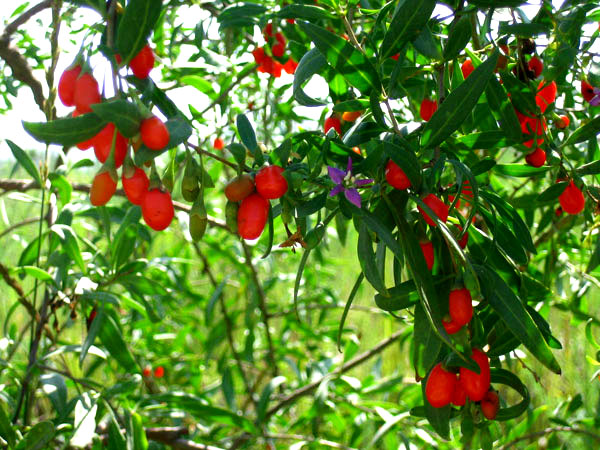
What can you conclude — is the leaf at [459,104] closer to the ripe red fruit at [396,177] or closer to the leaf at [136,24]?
the ripe red fruit at [396,177]

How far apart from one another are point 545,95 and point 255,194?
16.9 inches

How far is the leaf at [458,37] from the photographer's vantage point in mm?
695

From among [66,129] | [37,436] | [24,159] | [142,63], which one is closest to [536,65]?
[142,63]

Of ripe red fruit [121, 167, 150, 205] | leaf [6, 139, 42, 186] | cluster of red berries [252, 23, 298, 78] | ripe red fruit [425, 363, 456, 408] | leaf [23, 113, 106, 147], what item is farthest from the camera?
cluster of red berries [252, 23, 298, 78]

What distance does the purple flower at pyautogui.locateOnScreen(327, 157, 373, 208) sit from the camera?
1.98 feet

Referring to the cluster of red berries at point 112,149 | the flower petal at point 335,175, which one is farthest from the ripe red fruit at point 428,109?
the cluster of red berries at point 112,149

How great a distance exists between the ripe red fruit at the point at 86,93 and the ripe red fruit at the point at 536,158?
524 millimetres

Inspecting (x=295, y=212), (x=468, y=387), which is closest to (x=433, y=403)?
(x=468, y=387)

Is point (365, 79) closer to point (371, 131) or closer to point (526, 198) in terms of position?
point (371, 131)

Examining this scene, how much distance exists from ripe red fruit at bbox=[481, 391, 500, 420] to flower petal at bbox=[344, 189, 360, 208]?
305mm

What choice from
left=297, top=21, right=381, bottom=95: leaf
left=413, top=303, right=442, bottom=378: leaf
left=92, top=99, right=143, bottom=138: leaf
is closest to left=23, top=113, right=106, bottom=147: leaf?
left=92, top=99, right=143, bottom=138: leaf

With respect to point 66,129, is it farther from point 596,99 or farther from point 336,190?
point 596,99

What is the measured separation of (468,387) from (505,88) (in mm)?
363

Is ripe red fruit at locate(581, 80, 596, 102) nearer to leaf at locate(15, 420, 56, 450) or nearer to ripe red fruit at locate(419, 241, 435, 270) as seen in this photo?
ripe red fruit at locate(419, 241, 435, 270)
